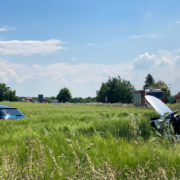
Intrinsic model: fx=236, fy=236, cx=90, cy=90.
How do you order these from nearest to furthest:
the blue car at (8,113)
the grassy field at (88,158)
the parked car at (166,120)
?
the grassy field at (88,158) → the parked car at (166,120) → the blue car at (8,113)

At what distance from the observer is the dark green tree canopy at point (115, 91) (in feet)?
257

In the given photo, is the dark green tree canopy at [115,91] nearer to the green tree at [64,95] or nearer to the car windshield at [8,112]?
the green tree at [64,95]

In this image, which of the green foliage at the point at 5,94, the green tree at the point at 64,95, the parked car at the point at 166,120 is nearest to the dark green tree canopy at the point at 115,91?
the green tree at the point at 64,95

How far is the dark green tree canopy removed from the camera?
257ft

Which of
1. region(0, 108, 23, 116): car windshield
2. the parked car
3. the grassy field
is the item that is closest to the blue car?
region(0, 108, 23, 116): car windshield

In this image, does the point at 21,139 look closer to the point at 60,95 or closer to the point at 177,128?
the point at 177,128

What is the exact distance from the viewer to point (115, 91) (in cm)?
7838

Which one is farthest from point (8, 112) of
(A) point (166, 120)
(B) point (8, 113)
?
(A) point (166, 120)

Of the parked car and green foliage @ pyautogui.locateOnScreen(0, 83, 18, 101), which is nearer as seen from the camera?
the parked car

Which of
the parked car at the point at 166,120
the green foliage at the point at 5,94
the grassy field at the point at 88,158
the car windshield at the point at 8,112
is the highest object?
the green foliage at the point at 5,94

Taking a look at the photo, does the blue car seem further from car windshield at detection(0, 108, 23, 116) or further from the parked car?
the parked car

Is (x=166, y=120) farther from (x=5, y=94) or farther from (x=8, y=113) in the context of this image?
(x=5, y=94)

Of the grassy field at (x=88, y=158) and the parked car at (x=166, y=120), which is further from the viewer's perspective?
the parked car at (x=166, y=120)

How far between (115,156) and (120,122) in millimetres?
4009
